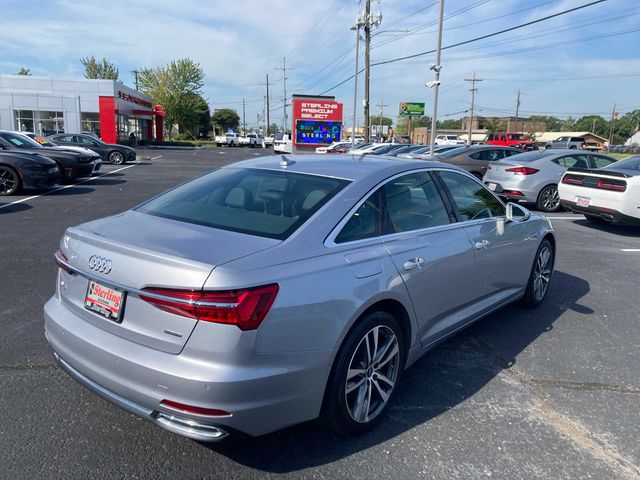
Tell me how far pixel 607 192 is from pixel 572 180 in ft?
3.00

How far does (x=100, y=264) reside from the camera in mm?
2588

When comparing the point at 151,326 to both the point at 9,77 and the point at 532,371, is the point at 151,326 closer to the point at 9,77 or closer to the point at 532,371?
the point at 532,371

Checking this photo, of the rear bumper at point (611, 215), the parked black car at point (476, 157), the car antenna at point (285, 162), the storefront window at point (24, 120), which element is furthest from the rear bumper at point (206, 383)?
the storefront window at point (24, 120)

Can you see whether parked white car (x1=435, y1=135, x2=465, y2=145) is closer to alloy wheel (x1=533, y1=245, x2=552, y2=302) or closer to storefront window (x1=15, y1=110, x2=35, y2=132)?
storefront window (x1=15, y1=110, x2=35, y2=132)

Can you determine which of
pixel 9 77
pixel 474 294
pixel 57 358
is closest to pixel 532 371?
pixel 474 294

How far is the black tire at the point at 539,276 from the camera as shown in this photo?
5.02m

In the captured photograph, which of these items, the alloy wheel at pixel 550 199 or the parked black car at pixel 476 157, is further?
the parked black car at pixel 476 157

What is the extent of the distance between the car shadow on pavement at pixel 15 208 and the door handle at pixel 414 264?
9.42 m

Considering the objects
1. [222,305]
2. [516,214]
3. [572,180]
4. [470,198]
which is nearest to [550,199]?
[572,180]

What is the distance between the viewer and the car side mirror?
172 inches

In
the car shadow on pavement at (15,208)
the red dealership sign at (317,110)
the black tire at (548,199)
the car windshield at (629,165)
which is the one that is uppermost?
the red dealership sign at (317,110)

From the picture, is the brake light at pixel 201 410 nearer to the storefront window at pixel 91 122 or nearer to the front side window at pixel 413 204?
the front side window at pixel 413 204

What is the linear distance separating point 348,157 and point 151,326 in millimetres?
2158

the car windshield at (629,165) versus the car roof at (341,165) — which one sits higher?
the car roof at (341,165)
